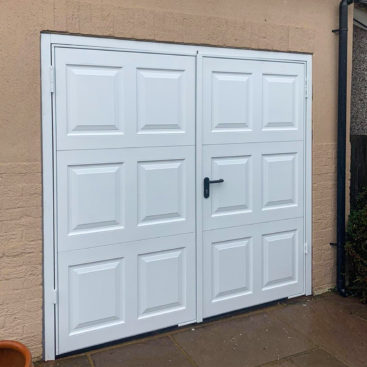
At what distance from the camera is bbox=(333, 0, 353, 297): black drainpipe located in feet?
15.1

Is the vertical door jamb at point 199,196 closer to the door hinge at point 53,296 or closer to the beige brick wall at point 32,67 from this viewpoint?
the beige brick wall at point 32,67

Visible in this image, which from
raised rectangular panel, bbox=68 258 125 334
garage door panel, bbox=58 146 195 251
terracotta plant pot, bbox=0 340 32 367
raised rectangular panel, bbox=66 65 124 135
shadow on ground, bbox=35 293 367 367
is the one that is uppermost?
raised rectangular panel, bbox=66 65 124 135

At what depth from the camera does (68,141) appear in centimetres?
350

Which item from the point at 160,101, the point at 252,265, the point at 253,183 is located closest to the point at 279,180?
the point at 253,183

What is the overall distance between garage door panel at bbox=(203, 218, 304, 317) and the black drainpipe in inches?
16.9

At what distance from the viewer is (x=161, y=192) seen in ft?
12.7

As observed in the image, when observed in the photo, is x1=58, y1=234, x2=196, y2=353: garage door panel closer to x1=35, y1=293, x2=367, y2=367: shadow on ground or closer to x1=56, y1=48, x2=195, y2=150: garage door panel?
x1=35, y1=293, x2=367, y2=367: shadow on ground

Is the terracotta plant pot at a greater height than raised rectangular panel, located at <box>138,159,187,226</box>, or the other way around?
raised rectangular panel, located at <box>138,159,187,226</box>

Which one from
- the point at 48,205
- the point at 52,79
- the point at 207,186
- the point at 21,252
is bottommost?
the point at 21,252

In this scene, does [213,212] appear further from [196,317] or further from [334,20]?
[334,20]

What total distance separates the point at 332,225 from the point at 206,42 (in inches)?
88.8

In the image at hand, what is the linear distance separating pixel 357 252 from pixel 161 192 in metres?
2.15

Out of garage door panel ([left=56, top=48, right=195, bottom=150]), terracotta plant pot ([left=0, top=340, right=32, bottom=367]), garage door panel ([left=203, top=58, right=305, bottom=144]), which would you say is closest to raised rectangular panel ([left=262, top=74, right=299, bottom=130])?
garage door panel ([left=203, top=58, right=305, bottom=144])

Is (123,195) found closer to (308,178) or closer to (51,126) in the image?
(51,126)
